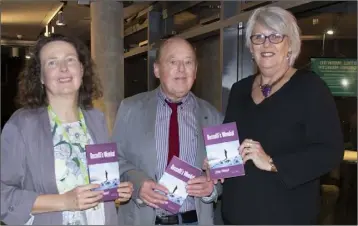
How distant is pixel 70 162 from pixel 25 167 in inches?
7.4

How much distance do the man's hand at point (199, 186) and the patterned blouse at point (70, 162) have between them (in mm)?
475

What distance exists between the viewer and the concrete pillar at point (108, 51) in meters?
7.39

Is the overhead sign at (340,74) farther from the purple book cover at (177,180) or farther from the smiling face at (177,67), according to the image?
the purple book cover at (177,180)

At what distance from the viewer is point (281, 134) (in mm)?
2137

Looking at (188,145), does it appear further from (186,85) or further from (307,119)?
(307,119)

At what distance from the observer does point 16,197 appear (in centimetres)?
189

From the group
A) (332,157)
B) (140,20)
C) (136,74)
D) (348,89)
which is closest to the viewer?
(332,157)

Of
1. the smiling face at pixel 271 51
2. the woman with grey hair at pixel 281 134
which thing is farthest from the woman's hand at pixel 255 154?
the smiling face at pixel 271 51

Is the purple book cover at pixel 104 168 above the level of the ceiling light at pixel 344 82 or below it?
below

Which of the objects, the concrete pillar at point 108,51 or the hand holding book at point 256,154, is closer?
the hand holding book at point 256,154

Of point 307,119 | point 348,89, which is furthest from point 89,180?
point 348,89

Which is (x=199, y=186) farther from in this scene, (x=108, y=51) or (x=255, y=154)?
(x=108, y=51)

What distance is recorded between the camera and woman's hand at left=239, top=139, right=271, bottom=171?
209 centimetres

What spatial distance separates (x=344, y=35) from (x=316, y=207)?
2034mm
